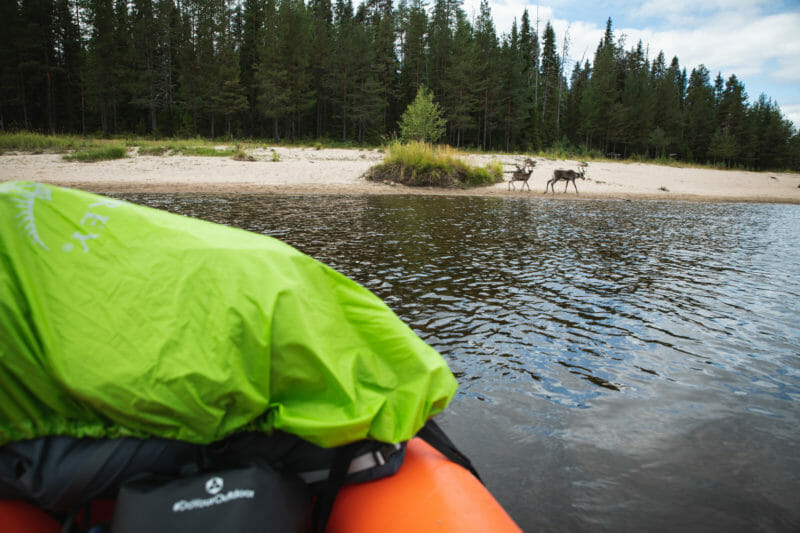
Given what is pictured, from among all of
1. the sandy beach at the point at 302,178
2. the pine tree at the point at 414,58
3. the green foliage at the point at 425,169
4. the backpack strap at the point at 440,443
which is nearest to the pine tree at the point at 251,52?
the pine tree at the point at 414,58

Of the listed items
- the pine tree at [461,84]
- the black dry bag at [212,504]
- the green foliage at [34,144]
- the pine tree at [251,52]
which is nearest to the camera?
the black dry bag at [212,504]

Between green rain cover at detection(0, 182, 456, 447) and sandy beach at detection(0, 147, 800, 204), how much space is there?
1508cm

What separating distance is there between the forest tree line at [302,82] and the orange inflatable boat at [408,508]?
39753 millimetres

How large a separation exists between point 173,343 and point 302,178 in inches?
708

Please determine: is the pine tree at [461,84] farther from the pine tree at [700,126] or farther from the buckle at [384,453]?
the buckle at [384,453]

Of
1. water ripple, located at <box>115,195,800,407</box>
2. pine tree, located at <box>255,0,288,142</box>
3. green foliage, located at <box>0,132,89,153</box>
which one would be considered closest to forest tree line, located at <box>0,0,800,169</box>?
pine tree, located at <box>255,0,288,142</box>

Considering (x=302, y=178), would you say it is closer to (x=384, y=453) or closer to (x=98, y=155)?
(x=98, y=155)

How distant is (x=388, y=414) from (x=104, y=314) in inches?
39.3

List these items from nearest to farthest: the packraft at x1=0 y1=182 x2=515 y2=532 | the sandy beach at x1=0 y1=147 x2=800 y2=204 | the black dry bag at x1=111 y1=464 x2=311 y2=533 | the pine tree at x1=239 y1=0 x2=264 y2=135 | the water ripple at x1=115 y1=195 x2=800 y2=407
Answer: the black dry bag at x1=111 y1=464 x2=311 y2=533, the packraft at x1=0 y1=182 x2=515 y2=532, the water ripple at x1=115 y1=195 x2=800 y2=407, the sandy beach at x1=0 y1=147 x2=800 y2=204, the pine tree at x1=239 y1=0 x2=264 y2=135

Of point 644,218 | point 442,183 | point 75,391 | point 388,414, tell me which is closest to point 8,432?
point 75,391

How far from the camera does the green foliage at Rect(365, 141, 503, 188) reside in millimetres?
18859

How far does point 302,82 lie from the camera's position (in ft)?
142

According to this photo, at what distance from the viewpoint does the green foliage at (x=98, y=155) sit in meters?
17.9

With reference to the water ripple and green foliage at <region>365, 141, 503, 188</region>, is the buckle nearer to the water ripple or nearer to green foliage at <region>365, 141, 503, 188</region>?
the water ripple
